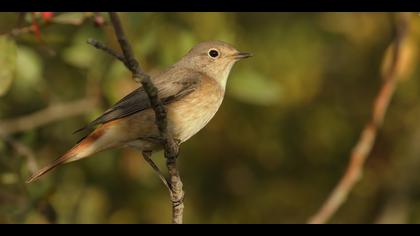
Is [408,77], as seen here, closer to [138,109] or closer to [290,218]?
[290,218]

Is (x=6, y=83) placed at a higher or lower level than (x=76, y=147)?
higher

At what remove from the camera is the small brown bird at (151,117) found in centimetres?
623

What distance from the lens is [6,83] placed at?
20.8ft

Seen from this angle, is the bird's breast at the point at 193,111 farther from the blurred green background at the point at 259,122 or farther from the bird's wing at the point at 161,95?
the blurred green background at the point at 259,122

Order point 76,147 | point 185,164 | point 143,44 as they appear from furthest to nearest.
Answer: point 185,164, point 143,44, point 76,147

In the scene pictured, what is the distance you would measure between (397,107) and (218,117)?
1.82 m

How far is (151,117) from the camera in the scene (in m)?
6.36

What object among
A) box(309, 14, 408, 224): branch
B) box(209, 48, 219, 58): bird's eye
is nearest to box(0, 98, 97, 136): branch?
box(209, 48, 219, 58): bird's eye

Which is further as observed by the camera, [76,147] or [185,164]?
[185,164]

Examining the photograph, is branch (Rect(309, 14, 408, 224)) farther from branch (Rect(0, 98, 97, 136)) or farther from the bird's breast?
branch (Rect(0, 98, 97, 136))

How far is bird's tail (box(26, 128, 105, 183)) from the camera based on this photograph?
6.19m

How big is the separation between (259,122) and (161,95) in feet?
5.83

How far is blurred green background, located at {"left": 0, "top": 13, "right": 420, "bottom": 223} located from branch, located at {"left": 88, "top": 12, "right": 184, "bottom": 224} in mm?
2038
